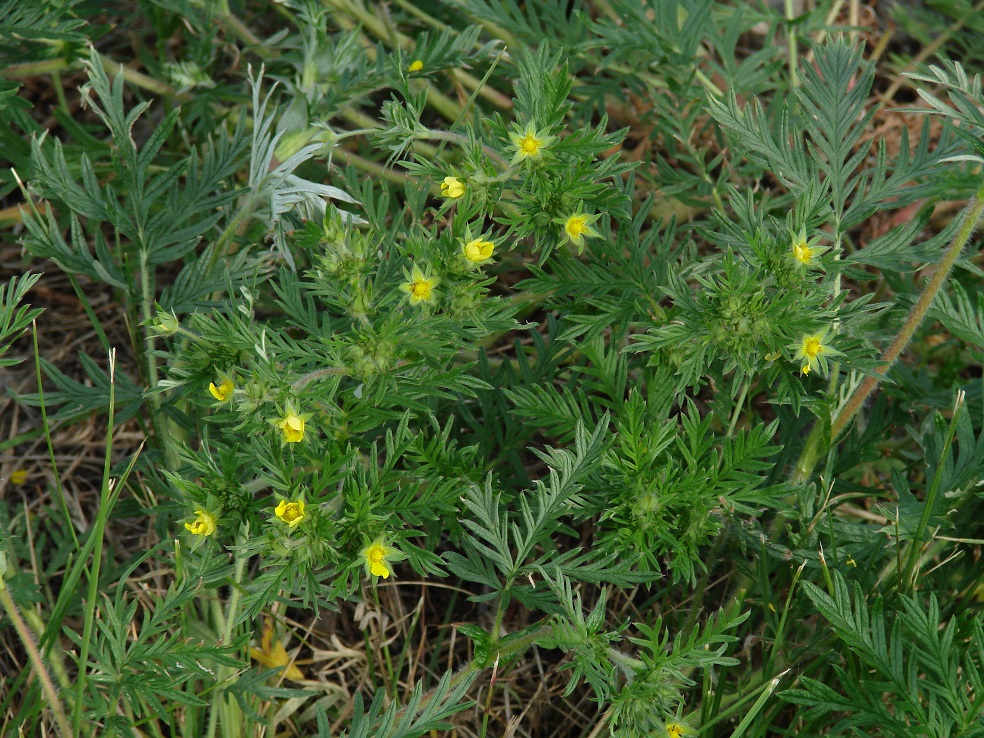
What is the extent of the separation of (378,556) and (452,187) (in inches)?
25.4

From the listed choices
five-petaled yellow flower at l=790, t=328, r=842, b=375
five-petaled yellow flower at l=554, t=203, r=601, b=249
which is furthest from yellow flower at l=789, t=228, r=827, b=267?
five-petaled yellow flower at l=554, t=203, r=601, b=249

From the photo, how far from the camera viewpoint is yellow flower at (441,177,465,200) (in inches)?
64.8

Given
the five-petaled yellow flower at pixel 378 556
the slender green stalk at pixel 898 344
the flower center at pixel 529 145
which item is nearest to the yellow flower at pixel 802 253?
the slender green stalk at pixel 898 344

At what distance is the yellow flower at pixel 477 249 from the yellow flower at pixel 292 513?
49 cm

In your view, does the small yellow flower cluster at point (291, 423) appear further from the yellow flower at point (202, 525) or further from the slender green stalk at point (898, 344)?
the slender green stalk at point (898, 344)

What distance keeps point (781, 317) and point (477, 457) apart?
736mm

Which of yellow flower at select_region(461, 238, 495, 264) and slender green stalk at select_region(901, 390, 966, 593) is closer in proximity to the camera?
yellow flower at select_region(461, 238, 495, 264)

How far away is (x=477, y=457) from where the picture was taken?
6.73ft

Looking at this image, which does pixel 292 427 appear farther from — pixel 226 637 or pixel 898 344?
pixel 898 344

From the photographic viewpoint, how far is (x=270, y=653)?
7.23 ft

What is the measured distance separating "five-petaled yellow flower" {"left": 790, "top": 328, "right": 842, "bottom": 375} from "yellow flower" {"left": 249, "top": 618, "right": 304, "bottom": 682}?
→ 1327mm

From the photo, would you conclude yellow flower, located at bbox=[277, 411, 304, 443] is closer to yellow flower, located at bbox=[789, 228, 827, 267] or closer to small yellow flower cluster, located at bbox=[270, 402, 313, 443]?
small yellow flower cluster, located at bbox=[270, 402, 313, 443]

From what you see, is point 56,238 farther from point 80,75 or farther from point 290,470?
point 80,75

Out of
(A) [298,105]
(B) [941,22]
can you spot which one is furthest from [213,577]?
(B) [941,22]
